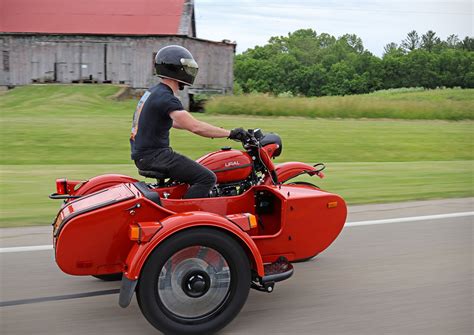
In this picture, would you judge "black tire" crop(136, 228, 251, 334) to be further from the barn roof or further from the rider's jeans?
the barn roof

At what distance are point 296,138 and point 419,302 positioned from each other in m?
12.7

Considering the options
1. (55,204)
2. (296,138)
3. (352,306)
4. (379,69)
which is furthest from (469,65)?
(352,306)

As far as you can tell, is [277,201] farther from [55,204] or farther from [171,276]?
[55,204]

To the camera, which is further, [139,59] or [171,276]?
[139,59]

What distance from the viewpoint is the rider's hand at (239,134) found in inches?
181

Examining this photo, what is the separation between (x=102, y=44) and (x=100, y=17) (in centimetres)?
185

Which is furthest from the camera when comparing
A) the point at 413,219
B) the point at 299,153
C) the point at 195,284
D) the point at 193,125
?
the point at 299,153

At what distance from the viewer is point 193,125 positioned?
4.38m

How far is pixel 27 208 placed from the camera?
7754 mm

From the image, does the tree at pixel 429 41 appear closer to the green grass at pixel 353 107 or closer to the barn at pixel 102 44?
the green grass at pixel 353 107

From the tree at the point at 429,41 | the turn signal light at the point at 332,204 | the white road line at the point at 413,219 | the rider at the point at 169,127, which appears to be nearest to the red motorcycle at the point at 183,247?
the turn signal light at the point at 332,204

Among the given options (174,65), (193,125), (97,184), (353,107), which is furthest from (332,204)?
(353,107)

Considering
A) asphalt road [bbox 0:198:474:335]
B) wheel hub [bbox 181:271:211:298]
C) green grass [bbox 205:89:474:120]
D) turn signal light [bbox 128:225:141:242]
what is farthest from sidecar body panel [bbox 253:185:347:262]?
green grass [bbox 205:89:474:120]

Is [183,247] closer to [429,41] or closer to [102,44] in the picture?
[429,41]
